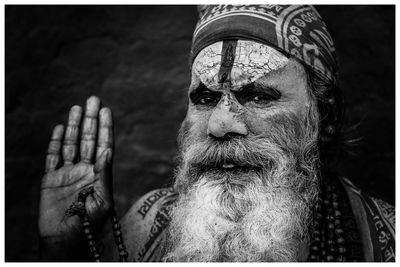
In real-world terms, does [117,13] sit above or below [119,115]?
above

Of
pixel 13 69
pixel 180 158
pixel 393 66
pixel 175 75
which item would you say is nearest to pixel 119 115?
pixel 175 75

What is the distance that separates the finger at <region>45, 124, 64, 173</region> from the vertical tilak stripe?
696mm

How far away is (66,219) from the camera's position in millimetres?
2289

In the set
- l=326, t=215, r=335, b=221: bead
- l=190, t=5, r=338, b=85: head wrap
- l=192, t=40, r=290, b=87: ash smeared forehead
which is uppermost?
l=190, t=5, r=338, b=85: head wrap

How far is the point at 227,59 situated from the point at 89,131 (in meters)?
0.62

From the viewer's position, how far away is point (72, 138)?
94.7 inches

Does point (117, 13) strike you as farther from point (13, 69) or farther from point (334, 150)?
point (334, 150)

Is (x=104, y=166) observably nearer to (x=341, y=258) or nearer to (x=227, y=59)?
(x=227, y=59)

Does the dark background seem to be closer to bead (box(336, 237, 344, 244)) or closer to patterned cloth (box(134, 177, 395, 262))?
patterned cloth (box(134, 177, 395, 262))

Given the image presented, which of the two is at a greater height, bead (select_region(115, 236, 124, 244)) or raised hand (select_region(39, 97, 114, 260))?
raised hand (select_region(39, 97, 114, 260))

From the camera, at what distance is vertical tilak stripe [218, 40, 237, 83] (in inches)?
81.7

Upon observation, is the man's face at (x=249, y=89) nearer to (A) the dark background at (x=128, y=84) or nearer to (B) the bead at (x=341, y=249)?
(B) the bead at (x=341, y=249)

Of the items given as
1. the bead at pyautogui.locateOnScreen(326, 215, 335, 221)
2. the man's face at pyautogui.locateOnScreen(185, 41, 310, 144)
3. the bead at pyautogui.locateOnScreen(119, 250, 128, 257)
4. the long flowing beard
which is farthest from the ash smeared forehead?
the bead at pyautogui.locateOnScreen(119, 250, 128, 257)

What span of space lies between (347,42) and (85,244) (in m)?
1.46
